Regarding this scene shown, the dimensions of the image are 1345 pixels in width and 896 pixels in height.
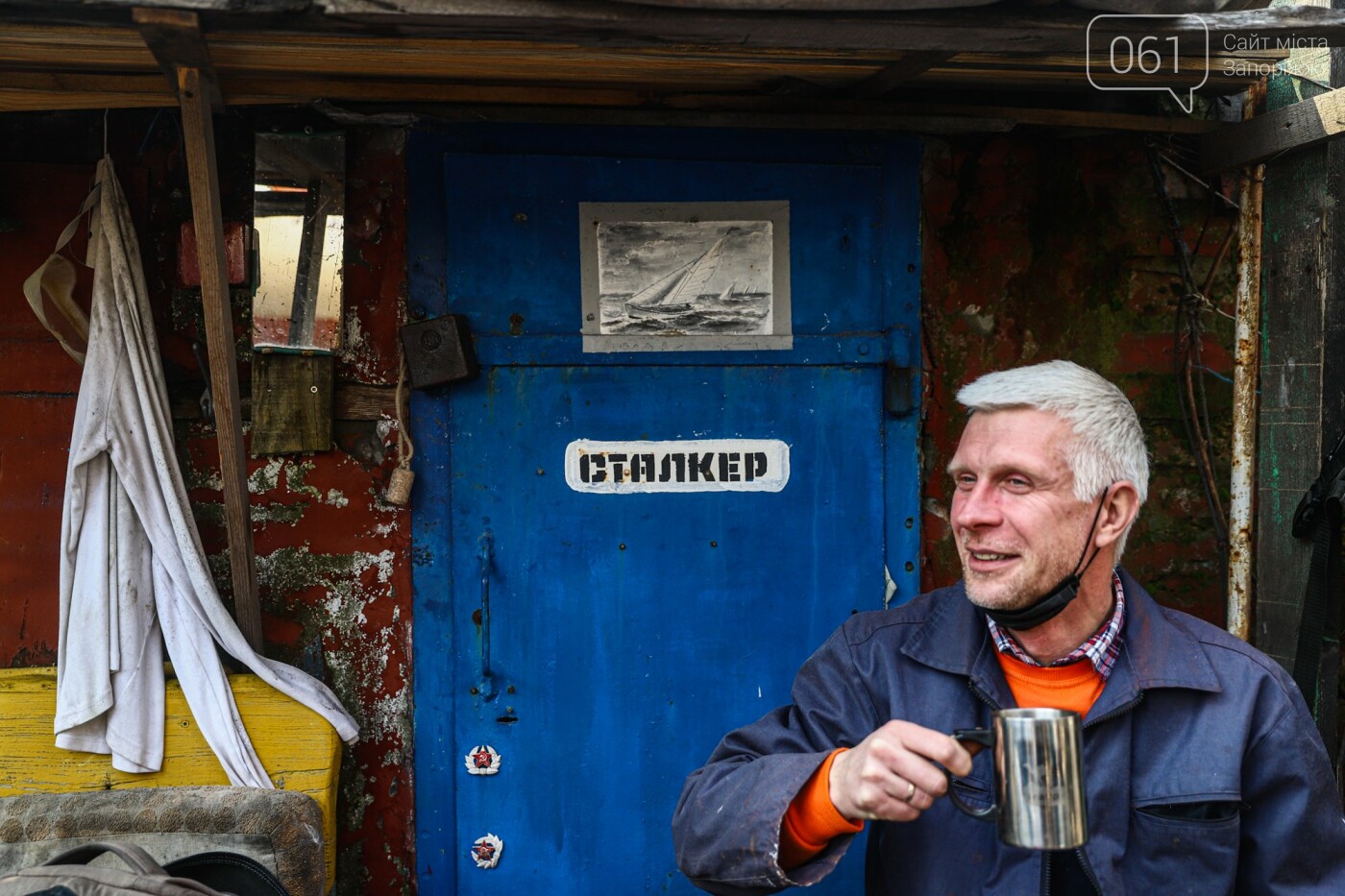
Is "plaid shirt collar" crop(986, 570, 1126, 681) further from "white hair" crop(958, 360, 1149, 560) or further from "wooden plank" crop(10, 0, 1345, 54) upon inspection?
"wooden plank" crop(10, 0, 1345, 54)

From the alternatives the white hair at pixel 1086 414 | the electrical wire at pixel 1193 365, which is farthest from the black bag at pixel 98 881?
the electrical wire at pixel 1193 365

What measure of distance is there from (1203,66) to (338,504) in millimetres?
2479

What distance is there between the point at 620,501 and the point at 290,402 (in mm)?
918

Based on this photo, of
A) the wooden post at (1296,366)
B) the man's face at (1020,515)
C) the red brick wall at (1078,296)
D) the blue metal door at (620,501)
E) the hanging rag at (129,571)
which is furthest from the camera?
the red brick wall at (1078,296)

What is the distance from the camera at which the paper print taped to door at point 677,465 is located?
114 inches

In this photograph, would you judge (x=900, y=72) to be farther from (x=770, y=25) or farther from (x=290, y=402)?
(x=290, y=402)

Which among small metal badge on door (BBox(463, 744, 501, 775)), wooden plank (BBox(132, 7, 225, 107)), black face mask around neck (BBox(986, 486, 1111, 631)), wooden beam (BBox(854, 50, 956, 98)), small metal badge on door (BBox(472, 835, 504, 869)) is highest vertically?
wooden beam (BBox(854, 50, 956, 98))

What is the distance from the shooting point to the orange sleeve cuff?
1.69 m

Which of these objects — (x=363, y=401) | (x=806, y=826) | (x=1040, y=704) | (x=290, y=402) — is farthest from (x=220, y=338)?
(x=1040, y=704)

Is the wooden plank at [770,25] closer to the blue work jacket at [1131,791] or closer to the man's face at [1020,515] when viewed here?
→ the man's face at [1020,515]

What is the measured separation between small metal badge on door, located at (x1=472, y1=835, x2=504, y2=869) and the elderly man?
1167 millimetres

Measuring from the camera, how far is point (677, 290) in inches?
114

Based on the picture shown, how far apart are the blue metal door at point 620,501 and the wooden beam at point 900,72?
8.6 inches

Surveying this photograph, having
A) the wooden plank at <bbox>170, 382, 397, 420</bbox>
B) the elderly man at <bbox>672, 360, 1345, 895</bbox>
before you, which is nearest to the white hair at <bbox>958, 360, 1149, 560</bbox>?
the elderly man at <bbox>672, 360, 1345, 895</bbox>
